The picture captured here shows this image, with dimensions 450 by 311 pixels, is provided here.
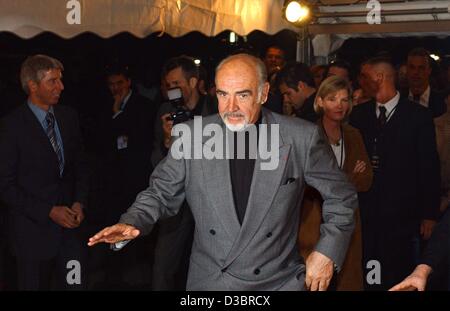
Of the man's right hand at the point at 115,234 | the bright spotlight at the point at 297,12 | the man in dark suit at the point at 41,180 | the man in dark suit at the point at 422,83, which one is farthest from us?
the man in dark suit at the point at 422,83

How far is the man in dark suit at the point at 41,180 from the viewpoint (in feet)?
19.0

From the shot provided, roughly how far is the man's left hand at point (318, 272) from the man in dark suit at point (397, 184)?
9.29 ft

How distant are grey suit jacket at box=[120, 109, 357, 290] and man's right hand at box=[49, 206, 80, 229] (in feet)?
6.65

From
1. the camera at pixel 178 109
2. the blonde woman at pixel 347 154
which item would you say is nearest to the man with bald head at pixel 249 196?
the camera at pixel 178 109

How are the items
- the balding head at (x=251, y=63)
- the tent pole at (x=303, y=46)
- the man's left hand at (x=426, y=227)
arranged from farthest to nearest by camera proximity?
the tent pole at (x=303, y=46)
the man's left hand at (x=426, y=227)
the balding head at (x=251, y=63)

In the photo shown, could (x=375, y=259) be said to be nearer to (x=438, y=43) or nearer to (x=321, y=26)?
(x=321, y=26)

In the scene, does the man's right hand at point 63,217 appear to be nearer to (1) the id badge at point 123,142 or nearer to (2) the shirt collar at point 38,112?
(2) the shirt collar at point 38,112

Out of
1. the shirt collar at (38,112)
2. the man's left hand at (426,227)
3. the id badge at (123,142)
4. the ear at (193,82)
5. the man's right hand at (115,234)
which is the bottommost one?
the man's left hand at (426,227)

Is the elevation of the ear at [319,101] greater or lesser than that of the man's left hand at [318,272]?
greater

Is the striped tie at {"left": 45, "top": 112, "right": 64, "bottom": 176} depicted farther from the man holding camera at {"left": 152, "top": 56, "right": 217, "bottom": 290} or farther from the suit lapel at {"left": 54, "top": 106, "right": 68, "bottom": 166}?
the man holding camera at {"left": 152, "top": 56, "right": 217, "bottom": 290}

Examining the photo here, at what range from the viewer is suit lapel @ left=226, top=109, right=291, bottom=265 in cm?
389

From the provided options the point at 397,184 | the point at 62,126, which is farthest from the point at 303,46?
the point at 62,126

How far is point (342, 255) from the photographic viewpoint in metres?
4.00

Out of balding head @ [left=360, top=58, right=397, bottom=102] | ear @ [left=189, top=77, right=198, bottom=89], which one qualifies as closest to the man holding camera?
ear @ [left=189, top=77, right=198, bottom=89]
